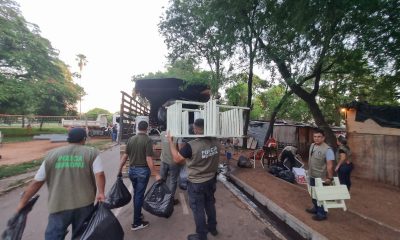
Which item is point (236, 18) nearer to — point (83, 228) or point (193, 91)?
point (193, 91)

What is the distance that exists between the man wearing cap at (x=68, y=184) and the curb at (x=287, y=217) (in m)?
3.42

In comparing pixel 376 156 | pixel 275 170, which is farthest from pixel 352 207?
pixel 376 156

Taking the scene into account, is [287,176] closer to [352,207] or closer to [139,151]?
[352,207]

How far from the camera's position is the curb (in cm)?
402

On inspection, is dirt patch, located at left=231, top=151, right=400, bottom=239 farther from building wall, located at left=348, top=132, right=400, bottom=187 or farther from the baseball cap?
the baseball cap

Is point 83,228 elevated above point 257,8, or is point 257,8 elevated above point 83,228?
point 257,8

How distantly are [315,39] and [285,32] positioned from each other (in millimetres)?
1064

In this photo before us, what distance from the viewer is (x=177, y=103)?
4324mm

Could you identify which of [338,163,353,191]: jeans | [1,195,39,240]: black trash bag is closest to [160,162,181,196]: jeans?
[1,195,39,240]: black trash bag

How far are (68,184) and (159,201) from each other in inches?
67.0

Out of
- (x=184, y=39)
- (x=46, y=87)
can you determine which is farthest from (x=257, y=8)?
(x=46, y=87)

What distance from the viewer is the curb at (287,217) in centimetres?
402

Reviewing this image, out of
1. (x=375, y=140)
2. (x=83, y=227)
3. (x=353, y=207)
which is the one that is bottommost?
(x=353, y=207)

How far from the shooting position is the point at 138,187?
418cm
